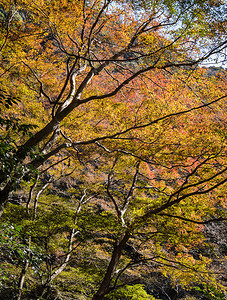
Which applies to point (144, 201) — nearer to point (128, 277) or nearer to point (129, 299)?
point (129, 299)

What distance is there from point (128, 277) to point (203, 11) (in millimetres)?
11221

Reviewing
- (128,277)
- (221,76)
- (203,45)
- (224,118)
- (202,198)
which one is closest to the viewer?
(203,45)

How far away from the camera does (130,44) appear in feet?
18.6

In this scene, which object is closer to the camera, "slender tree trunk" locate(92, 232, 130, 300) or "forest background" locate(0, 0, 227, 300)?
"forest background" locate(0, 0, 227, 300)

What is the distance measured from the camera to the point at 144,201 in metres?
6.87

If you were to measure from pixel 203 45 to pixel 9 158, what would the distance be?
4201 mm

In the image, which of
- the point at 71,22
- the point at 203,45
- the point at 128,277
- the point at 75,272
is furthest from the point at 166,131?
the point at 128,277

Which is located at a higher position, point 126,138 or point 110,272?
point 126,138

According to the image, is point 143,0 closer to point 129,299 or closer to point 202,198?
point 202,198


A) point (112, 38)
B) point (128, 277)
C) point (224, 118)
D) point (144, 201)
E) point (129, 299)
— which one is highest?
point (112, 38)

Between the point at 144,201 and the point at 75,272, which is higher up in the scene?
the point at 144,201

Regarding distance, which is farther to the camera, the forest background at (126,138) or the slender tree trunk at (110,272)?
the slender tree trunk at (110,272)

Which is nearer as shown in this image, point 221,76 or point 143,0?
point 143,0

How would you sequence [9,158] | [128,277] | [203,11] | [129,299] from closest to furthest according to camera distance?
[9,158] < [203,11] < [129,299] < [128,277]
